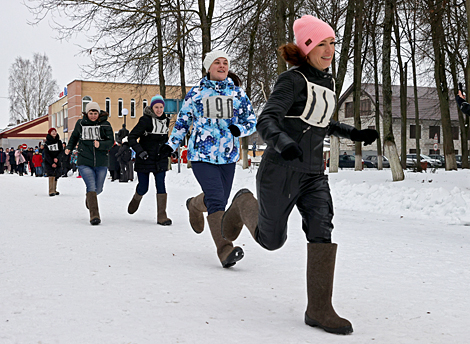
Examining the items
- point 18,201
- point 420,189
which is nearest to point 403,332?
point 420,189

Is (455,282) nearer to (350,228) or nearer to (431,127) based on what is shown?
(350,228)

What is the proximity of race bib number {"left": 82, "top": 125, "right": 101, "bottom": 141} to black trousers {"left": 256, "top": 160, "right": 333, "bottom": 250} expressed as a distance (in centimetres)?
580

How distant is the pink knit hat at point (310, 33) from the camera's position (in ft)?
11.0

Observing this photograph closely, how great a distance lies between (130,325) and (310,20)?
7.01ft

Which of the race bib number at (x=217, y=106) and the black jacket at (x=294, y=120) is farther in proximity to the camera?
the race bib number at (x=217, y=106)

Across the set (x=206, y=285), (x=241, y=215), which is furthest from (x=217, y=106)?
(x=206, y=285)

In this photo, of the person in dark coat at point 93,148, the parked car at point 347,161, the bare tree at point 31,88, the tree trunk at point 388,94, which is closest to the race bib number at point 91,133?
the person in dark coat at point 93,148

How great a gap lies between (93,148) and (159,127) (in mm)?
1174

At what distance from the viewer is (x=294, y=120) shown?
3289 mm

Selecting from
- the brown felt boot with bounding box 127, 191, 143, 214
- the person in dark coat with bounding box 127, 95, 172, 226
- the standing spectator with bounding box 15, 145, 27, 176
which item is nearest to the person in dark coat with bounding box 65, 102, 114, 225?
the brown felt boot with bounding box 127, 191, 143, 214

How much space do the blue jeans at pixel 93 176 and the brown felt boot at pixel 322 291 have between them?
5.68 metres

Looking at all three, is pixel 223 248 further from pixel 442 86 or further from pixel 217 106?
pixel 442 86

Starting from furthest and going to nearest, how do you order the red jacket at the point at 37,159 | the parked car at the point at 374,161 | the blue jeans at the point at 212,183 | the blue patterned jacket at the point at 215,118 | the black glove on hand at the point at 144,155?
the parked car at the point at 374,161 → the red jacket at the point at 37,159 → the black glove on hand at the point at 144,155 → the blue patterned jacket at the point at 215,118 → the blue jeans at the point at 212,183

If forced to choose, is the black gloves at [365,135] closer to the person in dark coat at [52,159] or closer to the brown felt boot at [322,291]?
the brown felt boot at [322,291]
